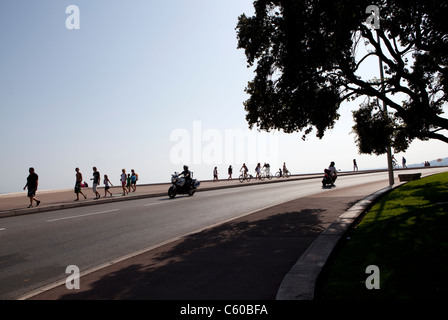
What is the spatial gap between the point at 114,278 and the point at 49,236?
4.64 m

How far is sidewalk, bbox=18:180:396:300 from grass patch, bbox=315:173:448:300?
0.89 ft

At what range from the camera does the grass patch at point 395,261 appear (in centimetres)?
319

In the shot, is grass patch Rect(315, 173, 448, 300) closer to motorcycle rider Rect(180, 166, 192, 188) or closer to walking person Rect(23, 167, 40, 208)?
motorcycle rider Rect(180, 166, 192, 188)

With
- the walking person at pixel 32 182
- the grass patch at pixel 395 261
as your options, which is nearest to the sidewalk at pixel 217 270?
the grass patch at pixel 395 261

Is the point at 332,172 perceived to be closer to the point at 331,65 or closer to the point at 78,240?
the point at 331,65

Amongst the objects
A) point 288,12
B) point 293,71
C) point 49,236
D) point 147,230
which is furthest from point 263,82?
point 49,236

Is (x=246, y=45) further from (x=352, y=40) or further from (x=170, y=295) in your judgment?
(x=170, y=295)

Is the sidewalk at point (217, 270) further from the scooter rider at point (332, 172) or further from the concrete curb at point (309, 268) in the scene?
the scooter rider at point (332, 172)

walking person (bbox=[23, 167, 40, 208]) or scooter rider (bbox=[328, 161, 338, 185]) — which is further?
scooter rider (bbox=[328, 161, 338, 185])

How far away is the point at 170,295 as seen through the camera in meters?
3.66

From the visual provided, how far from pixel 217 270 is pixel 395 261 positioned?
243 centimetres

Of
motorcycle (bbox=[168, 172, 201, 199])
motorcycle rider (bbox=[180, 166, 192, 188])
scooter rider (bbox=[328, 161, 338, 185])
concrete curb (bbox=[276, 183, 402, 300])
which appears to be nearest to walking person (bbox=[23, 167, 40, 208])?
motorcycle (bbox=[168, 172, 201, 199])

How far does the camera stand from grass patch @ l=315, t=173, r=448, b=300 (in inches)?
125

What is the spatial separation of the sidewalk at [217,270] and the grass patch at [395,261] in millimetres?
273
